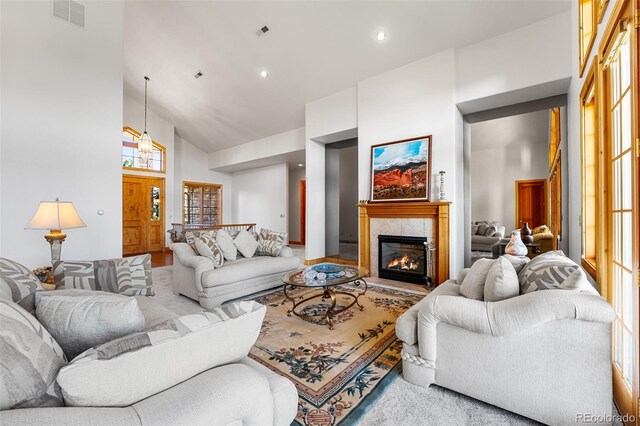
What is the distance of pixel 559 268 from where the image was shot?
5.28 feet

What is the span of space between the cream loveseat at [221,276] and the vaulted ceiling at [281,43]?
346 cm

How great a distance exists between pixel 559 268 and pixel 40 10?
19.4 feet

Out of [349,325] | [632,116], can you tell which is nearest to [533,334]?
[632,116]

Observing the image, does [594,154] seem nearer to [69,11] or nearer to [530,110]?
[530,110]

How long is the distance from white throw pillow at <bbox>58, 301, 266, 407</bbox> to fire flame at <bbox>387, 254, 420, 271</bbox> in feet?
12.8

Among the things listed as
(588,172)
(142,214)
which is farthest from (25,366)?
(142,214)

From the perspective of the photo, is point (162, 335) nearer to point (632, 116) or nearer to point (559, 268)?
point (559, 268)

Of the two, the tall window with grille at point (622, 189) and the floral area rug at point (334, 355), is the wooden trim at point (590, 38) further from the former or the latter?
the floral area rug at point (334, 355)

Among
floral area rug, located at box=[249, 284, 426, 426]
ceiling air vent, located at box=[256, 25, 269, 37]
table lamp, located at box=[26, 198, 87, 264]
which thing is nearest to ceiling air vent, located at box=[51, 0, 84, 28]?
ceiling air vent, located at box=[256, 25, 269, 37]

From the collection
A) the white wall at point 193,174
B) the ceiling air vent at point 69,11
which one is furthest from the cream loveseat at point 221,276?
the white wall at point 193,174

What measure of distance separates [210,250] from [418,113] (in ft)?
12.2

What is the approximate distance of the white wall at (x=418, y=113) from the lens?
4.15m

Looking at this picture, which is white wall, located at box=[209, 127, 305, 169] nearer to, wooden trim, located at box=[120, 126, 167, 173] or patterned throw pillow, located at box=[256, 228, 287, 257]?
wooden trim, located at box=[120, 126, 167, 173]

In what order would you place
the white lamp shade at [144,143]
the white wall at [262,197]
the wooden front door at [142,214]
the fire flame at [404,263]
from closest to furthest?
1. the fire flame at [404,263]
2. the white lamp shade at [144,143]
3. the wooden front door at [142,214]
4. the white wall at [262,197]
